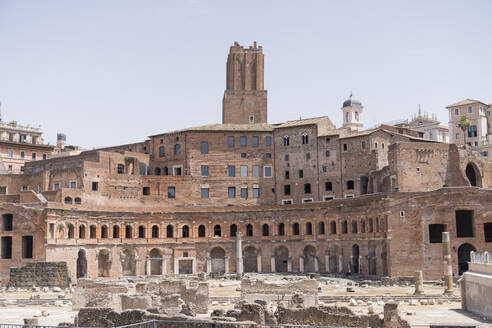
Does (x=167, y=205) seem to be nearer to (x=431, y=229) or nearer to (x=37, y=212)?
(x=37, y=212)

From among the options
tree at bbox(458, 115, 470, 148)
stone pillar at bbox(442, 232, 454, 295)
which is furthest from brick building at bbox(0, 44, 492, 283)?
tree at bbox(458, 115, 470, 148)

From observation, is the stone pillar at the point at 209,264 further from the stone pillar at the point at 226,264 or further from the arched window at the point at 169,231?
the arched window at the point at 169,231

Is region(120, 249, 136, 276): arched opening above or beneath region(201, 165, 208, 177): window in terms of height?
beneath

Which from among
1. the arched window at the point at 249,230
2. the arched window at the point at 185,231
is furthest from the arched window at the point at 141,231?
the arched window at the point at 249,230

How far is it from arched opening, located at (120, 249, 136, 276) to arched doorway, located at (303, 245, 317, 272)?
58.8 ft

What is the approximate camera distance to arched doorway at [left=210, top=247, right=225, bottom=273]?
64.8 metres

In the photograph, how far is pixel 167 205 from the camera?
219ft

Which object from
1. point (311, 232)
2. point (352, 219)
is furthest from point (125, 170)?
point (352, 219)

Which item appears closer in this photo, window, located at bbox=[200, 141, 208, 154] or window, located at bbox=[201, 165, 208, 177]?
window, located at bbox=[201, 165, 208, 177]

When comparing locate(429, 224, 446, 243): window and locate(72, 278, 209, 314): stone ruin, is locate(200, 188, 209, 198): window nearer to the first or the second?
locate(429, 224, 446, 243): window

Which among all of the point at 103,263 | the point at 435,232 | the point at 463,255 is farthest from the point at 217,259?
the point at 463,255

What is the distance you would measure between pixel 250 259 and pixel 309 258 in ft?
21.5

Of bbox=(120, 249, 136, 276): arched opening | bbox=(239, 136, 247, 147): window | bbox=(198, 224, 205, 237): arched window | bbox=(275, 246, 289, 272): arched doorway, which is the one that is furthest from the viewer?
bbox=(239, 136, 247, 147): window

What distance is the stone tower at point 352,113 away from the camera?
103188 mm
